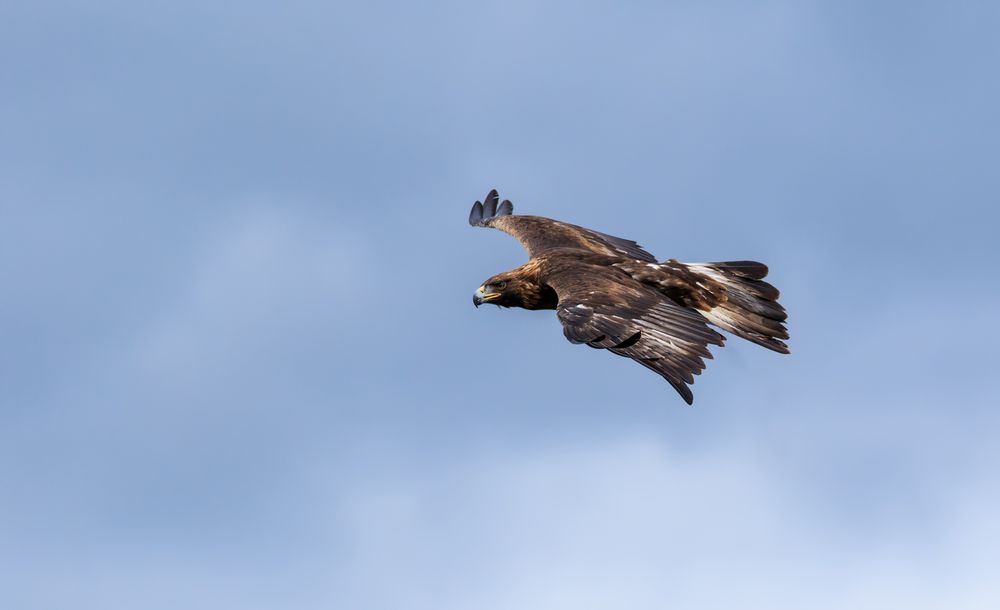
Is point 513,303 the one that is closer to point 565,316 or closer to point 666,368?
point 565,316

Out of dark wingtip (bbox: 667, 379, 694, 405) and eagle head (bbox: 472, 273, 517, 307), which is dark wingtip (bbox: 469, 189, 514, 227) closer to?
eagle head (bbox: 472, 273, 517, 307)

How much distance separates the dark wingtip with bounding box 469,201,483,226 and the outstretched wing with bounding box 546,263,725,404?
648 centimetres

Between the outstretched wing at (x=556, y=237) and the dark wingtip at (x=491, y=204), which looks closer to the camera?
the outstretched wing at (x=556, y=237)

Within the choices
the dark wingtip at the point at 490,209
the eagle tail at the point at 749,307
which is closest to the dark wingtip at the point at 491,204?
the dark wingtip at the point at 490,209

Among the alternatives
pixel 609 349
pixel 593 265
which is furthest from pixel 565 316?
pixel 593 265

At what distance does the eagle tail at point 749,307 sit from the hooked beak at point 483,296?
2545 millimetres

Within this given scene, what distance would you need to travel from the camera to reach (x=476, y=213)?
23.5 m

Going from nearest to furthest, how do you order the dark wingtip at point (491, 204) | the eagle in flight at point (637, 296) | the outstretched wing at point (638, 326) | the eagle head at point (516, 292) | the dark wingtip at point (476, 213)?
1. the outstretched wing at point (638, 326)
2. the eagle in flight at point (637, 296)
3. the eagle head at point (516, 292)
4. the dark wingtip at point (476, 213)
5. the dark wingtip at point (491, 204)

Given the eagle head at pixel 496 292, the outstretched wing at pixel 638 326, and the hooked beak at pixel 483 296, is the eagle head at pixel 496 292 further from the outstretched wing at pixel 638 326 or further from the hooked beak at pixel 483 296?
the outstretched wing at pixel 638 326

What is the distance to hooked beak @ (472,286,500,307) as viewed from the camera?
60.5ft

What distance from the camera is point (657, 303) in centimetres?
1625

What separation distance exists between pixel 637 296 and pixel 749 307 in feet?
7.17

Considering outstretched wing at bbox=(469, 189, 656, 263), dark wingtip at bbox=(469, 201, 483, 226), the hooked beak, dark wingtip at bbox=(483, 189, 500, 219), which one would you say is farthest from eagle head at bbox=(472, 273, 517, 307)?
dark wingtip at bbox=(483, 189, 500, 219)

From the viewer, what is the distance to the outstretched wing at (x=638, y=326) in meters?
14.8
